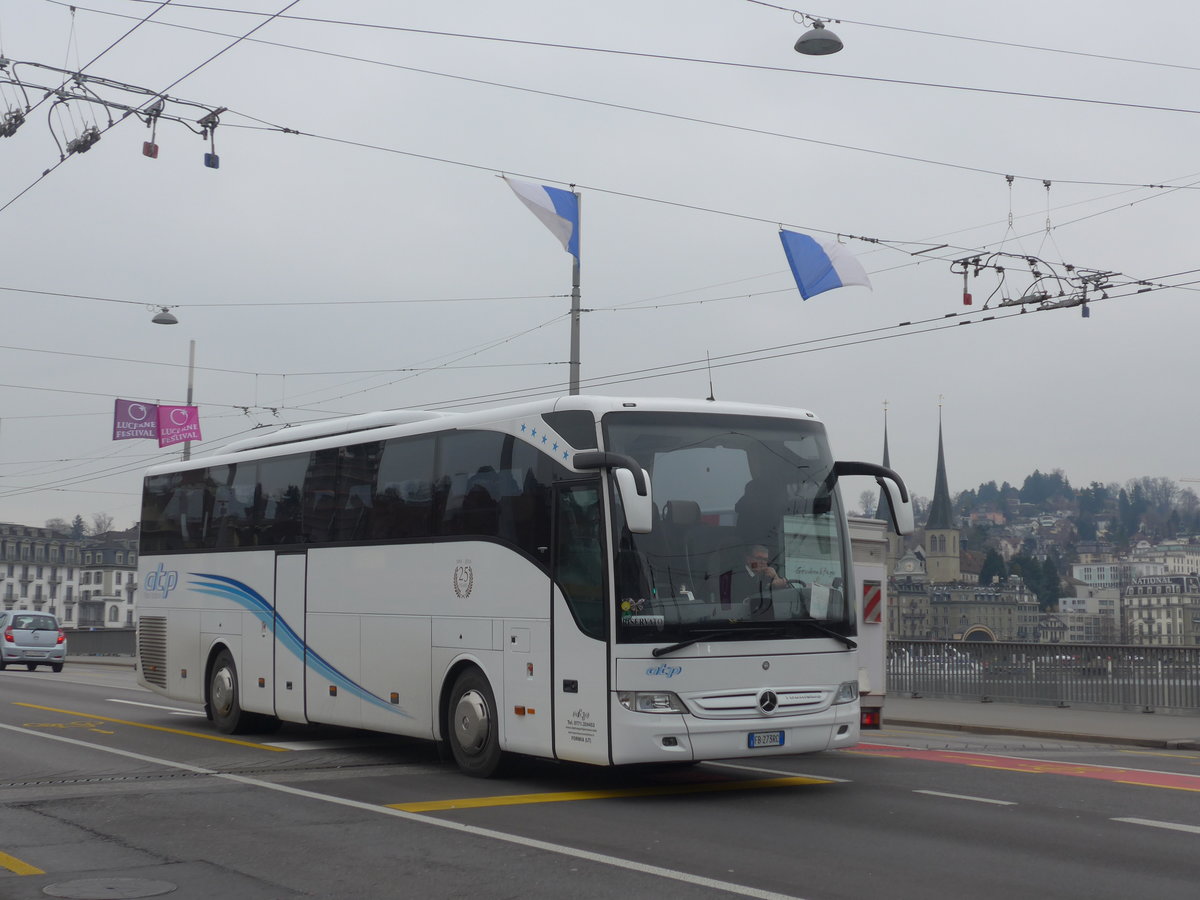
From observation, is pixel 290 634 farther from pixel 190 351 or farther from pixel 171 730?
pixel 190 351

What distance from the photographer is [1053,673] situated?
24.5 m

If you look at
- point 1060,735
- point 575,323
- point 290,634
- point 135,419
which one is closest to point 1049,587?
point 135,419

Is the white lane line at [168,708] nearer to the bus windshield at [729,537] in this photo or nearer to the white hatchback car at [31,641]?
the bus windshield at [729,537]

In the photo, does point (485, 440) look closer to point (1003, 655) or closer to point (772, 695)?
point (772, 695)

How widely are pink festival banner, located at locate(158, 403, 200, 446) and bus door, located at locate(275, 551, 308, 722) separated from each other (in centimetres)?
2293

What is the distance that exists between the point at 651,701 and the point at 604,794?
1088 millimetres

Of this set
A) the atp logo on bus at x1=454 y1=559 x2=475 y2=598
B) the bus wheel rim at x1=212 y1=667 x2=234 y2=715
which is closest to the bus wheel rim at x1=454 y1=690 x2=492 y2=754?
the atp logo on bus at x1=454 y1=559 x2=475 y2=598

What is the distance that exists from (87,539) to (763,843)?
163 m

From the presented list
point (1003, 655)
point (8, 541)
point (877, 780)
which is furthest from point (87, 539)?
point (877, 780)

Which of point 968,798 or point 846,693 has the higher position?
point 846,693

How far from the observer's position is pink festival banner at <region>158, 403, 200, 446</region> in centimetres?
3856

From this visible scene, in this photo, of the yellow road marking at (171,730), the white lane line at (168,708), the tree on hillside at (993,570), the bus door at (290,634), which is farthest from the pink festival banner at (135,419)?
the tree on hillside at (993,570)

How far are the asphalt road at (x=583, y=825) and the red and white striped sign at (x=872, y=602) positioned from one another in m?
2.29

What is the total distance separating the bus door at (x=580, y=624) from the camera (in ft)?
37.7
